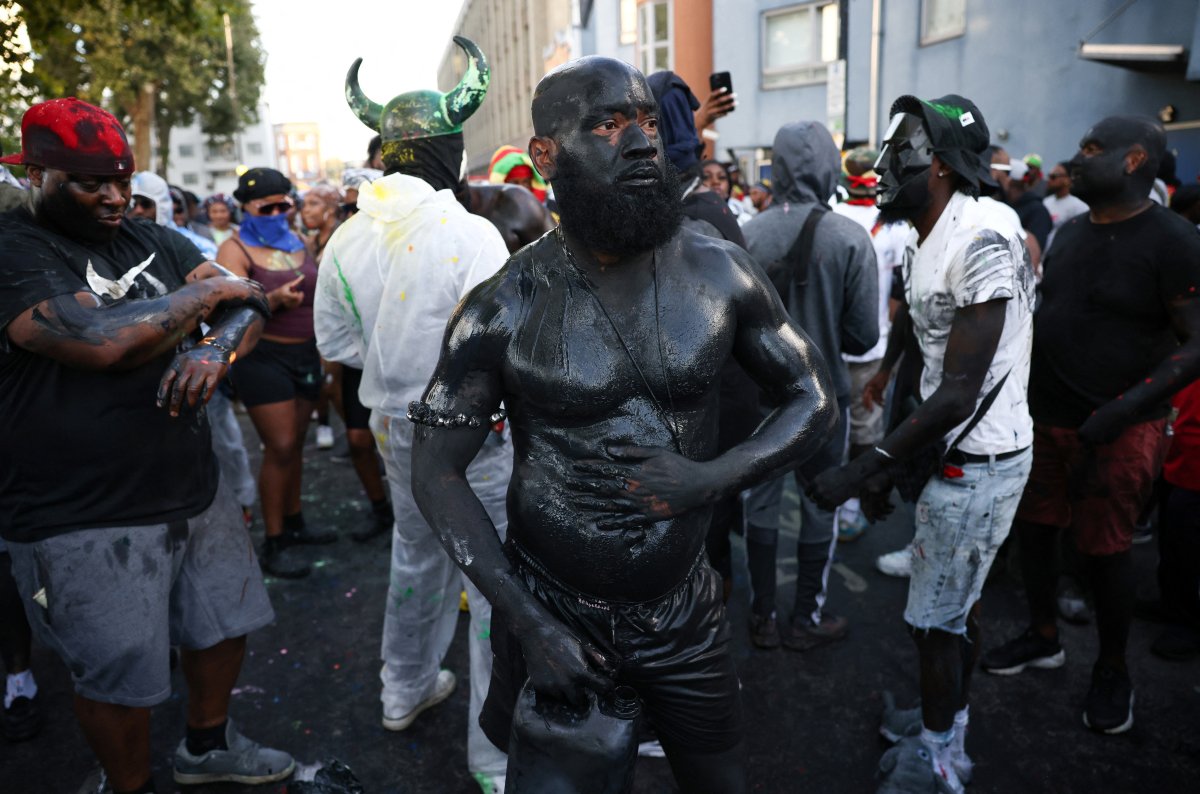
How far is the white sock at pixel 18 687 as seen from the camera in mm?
3422

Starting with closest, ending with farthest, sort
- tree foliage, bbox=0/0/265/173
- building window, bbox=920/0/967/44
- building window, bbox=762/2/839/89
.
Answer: tree foliage, bbox=0/0/265/173
building window, bbox=920/0/967/44
building window, bbox=762/2/839/89

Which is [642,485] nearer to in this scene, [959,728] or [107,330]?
[107,330]

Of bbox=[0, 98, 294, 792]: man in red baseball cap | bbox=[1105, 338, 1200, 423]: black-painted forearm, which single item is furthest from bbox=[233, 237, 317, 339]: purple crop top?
bbox=[1105, 338, 1200, 423]: black-painted forearm

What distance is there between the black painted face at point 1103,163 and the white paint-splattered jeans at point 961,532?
1.19 metres

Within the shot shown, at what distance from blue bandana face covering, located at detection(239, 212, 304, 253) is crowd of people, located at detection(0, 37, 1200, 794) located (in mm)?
1059

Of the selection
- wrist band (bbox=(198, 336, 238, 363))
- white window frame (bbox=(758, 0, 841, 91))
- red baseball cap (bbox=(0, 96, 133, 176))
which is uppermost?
white window frame (bbox=(758, 0, 841, 91))

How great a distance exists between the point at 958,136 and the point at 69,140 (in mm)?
2774

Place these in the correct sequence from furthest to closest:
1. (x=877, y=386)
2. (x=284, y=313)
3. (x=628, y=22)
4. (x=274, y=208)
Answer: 1. (x=628, y=22)
2. (x=274, y=208)
3. (x=284, y=313)
4. (x=877, y=386)

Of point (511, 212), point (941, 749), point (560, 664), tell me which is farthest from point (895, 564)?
point (560, 664)

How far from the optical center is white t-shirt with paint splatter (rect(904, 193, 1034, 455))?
8.00 ft

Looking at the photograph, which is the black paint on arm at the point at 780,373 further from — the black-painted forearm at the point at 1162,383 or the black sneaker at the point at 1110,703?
the black sneaker at the point at 1110,703

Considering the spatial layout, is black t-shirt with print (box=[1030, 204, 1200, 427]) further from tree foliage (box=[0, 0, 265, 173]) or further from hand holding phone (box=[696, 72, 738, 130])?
tree foliage (box=[0, 0, 265, 173])

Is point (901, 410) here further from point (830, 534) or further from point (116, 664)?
point (116, 664)

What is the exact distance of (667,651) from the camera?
A: 75.3 inches
